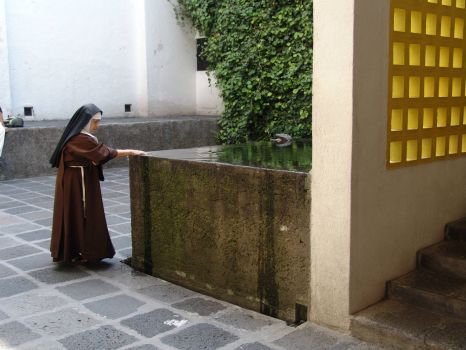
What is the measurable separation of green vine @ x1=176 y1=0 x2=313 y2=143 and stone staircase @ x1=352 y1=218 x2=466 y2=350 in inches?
274

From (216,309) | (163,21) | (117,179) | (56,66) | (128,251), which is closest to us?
(216,309)

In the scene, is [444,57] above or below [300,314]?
above

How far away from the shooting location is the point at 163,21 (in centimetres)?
1234

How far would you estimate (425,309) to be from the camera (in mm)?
3371

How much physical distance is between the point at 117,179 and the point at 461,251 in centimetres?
672

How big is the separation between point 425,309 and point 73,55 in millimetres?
9449

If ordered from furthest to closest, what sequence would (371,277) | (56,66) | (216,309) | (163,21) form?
(163,21) → (56,66) → (216,309) → (371,277)

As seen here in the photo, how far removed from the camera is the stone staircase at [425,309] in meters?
3.06

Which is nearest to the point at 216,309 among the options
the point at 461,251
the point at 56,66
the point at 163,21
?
the point at 461,251

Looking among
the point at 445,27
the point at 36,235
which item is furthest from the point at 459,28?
the point at 36,235

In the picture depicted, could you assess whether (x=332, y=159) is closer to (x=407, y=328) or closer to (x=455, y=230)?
(x=407, y=328)

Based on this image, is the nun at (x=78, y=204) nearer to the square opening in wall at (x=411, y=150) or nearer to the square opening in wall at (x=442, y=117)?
the square opening in wall at (x=411, y=150)

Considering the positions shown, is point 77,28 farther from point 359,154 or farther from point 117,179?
point 359,154

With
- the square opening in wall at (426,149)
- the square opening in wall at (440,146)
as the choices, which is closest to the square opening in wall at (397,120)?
the square opening in wall at (426,149)
